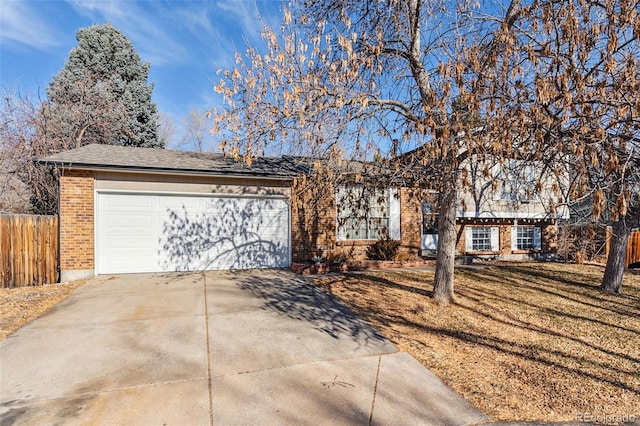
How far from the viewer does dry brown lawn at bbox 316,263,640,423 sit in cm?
342

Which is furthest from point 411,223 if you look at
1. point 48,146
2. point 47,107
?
point 47,107

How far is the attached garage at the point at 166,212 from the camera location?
8.06 m

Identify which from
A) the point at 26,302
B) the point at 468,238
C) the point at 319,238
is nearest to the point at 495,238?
the point at 468,238

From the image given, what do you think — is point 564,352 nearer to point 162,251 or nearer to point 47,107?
point 162,251

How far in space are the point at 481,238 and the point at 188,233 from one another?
11983 mm

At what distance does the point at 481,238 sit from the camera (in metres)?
14.2

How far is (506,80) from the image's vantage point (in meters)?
4.71

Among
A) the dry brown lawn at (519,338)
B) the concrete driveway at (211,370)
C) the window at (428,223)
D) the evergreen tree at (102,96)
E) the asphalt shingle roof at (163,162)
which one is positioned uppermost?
the evergreen tree at (102,96)

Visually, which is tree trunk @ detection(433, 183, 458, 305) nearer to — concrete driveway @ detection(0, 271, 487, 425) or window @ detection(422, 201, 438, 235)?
concrete driveway @ detection(0, 271, 487, 425)

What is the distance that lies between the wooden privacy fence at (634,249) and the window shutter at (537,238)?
10.4 feet

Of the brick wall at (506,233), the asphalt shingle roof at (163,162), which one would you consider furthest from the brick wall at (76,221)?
the brick wall at (506,233)

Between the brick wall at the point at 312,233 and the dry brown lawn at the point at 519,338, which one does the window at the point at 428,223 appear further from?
the brick wall at the point at 312,233

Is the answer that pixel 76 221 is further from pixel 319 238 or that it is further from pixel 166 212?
pixel 319 238

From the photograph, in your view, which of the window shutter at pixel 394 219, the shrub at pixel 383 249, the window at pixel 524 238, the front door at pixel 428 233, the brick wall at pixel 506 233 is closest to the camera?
the shrub at pixel 383 249
